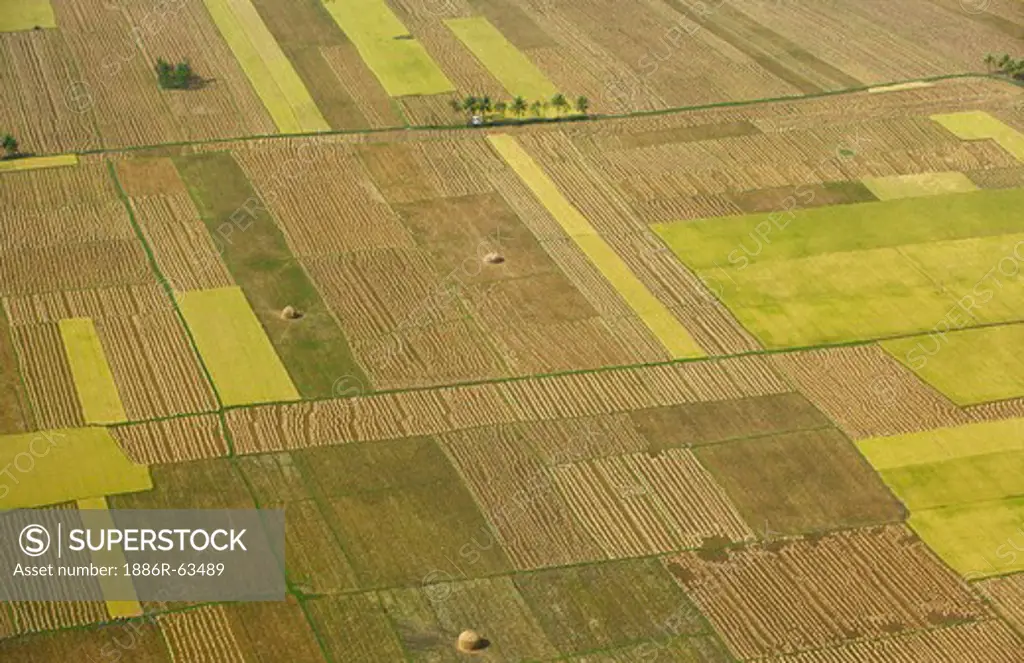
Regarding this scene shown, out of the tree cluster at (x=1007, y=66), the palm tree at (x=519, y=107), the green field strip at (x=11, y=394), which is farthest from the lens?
the tree cluster at (x=1007, y=66)

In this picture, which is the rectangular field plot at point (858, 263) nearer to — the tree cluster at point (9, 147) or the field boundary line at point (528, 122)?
the field boundary line at point (528, 122)

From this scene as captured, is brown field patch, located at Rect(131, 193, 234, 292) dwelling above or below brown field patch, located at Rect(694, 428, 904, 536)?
below

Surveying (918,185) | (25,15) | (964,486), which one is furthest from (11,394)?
(918,185)

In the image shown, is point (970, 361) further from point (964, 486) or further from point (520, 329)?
point (520, 329)

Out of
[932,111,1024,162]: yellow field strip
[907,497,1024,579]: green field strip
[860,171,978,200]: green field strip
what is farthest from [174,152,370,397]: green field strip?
[932,111,1024,162]: yellow field strip

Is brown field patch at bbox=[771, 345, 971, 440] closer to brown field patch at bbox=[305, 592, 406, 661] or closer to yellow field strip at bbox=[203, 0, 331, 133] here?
brown field patch at bbox=[305, 592, 406, 661]

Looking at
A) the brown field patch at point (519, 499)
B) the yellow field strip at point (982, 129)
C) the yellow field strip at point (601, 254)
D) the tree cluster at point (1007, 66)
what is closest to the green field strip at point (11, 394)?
the brown field patch at point (519, 499)
